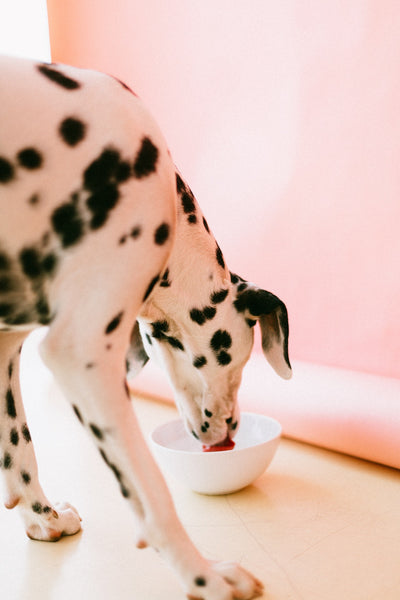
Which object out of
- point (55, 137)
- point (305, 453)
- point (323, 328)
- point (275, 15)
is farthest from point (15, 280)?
point (275, 15)

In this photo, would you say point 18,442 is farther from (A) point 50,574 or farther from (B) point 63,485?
(B) point 63,485

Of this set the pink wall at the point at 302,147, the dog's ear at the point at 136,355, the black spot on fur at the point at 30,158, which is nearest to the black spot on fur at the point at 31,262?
the black spot on fur at the point at 30,158

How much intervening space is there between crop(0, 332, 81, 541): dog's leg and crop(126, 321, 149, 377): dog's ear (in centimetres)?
28

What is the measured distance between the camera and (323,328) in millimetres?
1973

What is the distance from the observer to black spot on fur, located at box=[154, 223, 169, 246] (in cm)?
84

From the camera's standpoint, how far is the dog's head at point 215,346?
1.15 meters

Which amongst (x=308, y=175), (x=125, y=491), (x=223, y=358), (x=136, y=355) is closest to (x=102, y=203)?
(x=125, y=491)

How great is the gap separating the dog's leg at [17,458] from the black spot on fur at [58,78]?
468 millimetres

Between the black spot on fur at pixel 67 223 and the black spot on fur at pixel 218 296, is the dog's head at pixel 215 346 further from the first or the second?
the black spot on fur at pixel 67 223

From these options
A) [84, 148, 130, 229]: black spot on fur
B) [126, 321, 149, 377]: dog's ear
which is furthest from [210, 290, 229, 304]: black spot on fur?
[84, 148, 130, 229]: black spot on fur

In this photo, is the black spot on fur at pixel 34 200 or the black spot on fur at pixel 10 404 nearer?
the black spot on fur at pixel 34 200

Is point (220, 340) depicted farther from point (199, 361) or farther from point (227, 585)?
point (227, 585)

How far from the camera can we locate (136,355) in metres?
1.35

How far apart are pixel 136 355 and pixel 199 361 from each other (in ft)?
0.72
